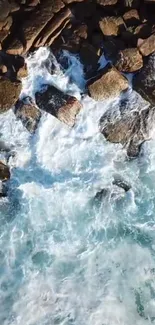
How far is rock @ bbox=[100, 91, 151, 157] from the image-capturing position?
1228cm

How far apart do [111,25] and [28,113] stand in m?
2.70

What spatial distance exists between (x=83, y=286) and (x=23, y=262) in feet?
4.40

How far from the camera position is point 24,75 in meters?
12.5

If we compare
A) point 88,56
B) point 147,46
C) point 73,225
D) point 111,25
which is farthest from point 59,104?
point 73,225

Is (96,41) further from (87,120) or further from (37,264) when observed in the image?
(37,264)

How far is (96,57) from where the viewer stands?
40.5 feet

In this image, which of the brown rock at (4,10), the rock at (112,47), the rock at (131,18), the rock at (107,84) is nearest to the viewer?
the rock at (107,84)

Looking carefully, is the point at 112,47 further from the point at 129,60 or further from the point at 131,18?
the point at 131,18

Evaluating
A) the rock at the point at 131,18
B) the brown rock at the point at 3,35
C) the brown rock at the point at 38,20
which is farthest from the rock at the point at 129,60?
the brown rock at the point at 3,35

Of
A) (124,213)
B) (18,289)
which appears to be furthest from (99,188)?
(18,289)

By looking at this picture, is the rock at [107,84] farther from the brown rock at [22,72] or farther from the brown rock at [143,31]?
the brown rock at [22,72]

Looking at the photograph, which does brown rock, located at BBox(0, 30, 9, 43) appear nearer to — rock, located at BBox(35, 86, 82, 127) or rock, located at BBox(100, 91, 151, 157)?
rock, located at BBox(35, 86, 82, 127)

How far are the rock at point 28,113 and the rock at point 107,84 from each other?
1299 millimetres

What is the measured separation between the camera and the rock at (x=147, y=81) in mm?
12336
